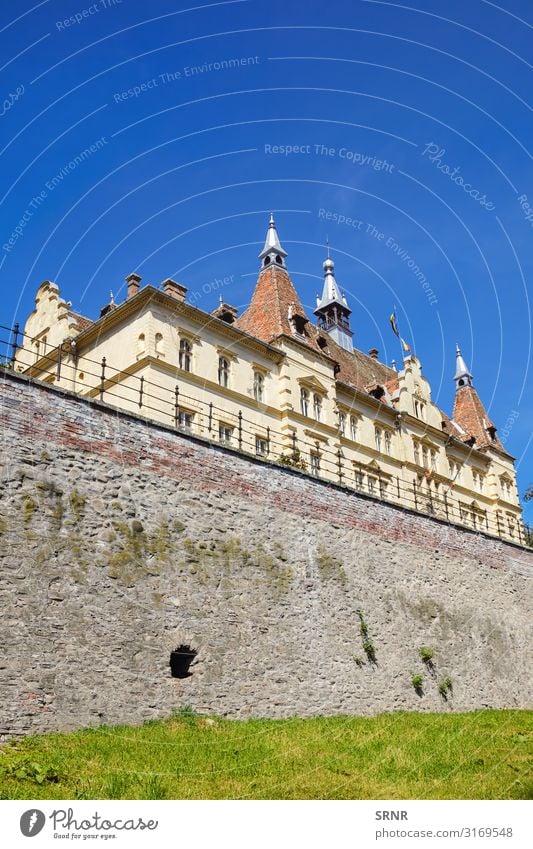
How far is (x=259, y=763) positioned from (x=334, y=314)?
42305 mm

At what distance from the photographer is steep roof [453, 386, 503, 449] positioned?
54.9 metres

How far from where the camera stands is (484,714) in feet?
75.3

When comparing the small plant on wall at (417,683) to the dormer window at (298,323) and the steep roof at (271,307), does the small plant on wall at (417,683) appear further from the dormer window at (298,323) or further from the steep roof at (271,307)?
the dormer window at (298,323)

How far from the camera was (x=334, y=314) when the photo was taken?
5281 centimetres

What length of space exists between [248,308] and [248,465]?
2213 cm

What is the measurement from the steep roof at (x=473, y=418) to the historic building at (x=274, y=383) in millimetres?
2143

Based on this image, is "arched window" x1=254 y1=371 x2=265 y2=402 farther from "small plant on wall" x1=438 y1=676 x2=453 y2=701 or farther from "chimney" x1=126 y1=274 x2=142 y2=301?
"small plant on wall" x1=438 y1=676 x2=453 y2=701

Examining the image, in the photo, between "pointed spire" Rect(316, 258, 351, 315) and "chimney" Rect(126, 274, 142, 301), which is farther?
"pointed spire" Rect(316, 258, 351, 315)

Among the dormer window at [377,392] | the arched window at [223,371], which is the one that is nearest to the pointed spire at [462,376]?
the dormer window at [377,392]

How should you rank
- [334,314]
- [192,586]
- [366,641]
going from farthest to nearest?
[334,314], [366,641], [192,586]

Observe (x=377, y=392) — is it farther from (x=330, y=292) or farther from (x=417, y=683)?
(x=417, y=683)

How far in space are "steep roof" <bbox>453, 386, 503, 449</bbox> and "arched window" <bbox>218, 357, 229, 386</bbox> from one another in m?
25.1

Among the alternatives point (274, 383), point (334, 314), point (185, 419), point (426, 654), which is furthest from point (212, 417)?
point (334, 314)

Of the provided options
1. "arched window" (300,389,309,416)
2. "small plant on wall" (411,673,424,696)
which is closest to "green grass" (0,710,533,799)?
"small plant on wall" (411,673,424,696)
